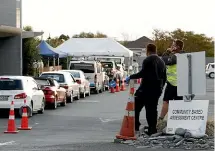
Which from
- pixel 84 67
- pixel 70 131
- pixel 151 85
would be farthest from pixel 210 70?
pixel 151 85

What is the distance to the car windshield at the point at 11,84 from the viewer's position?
21406 millimetres

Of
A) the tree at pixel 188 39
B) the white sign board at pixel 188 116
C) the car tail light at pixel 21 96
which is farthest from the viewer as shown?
the tree at pixel 188 39

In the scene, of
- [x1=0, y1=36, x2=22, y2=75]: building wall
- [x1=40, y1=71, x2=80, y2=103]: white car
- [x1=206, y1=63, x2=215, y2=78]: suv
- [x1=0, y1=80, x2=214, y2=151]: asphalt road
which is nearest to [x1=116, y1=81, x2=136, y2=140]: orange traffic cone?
[x1=0, y1=80, x2=214, y2=151]: asphalt road

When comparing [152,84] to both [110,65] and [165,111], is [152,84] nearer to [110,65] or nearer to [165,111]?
[165,111]

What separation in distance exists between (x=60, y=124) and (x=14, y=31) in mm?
18111

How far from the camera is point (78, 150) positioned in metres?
11.4

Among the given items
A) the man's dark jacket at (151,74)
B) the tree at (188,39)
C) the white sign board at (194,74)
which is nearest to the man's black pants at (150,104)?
the man's dark jacket at (151,74)

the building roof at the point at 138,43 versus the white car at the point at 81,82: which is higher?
the building roof at the point at 138,43

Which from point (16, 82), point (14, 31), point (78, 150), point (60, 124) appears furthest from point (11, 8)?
point (78, 150)

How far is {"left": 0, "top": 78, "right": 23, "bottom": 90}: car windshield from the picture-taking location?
2141 cm

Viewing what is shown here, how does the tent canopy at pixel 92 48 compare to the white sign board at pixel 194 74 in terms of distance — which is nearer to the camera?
the white sign board at pixel 194 74

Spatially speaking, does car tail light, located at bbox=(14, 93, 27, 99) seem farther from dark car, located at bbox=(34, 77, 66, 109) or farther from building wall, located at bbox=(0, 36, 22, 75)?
building wall, located at bbox=(0, 36, 22, 75)

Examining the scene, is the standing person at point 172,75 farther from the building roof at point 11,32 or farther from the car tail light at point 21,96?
the building roof at point 11,32

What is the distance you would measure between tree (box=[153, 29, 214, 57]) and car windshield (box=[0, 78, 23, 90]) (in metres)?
81.9
